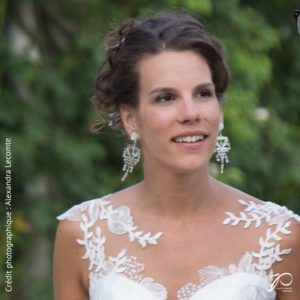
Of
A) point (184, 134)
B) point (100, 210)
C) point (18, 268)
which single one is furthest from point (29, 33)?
point (184, 134)

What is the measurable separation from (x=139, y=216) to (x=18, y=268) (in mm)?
3238

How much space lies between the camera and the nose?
3.51 meters

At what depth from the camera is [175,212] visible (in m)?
3.86

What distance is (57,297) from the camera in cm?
409

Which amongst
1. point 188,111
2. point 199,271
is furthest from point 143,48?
point 199,271

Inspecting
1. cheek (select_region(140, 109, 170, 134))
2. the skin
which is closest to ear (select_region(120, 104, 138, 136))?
the skin

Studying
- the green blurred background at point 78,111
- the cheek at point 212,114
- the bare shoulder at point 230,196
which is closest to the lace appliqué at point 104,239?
the bare shoulder at point 230,196

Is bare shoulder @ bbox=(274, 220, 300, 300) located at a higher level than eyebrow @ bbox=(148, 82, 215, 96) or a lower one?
lower

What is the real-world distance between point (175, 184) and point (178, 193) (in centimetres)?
5

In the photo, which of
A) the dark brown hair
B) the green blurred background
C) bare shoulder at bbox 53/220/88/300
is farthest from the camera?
the green blurred background

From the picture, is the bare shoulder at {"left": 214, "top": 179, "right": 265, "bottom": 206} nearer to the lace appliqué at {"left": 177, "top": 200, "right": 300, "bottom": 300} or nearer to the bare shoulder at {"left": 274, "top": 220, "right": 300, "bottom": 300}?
the lace appliqué at {"left": 177, "top": 200, "right": 300, "bottom": 300}

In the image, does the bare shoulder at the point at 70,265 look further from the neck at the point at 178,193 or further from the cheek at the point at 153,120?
the cheek at the point at 153,120

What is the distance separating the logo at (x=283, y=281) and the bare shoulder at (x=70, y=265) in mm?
895

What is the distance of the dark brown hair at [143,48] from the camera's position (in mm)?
3746
